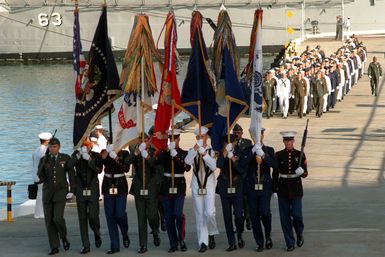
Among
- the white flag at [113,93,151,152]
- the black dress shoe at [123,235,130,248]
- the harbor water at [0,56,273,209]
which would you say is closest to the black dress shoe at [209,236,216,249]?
the black dress shoe at [123,235,130,248]

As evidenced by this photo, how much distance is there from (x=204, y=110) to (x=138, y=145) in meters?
1.13

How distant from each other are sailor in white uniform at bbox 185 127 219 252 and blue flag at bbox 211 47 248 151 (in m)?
0.57

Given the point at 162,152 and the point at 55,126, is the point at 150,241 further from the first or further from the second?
the point at 55,126

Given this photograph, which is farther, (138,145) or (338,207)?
(338,207)

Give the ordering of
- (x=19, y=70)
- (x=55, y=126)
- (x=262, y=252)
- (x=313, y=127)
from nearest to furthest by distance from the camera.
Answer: (x=262, y=252) < (x=313, y=127) < (x=55, y=126) < (x=19, y=70)

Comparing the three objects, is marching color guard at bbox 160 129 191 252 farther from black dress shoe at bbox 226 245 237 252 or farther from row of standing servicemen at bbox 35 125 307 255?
black dress shoe at bbox 226 245 237 252

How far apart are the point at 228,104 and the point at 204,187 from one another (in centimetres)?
129

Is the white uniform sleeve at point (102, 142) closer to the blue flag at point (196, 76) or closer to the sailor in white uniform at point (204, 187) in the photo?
the blue flag at point (196, 76)

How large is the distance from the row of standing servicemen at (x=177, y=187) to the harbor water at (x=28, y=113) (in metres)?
3.99

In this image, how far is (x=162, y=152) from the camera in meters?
16.2

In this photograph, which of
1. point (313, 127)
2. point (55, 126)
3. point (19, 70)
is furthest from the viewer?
point (19, 70)

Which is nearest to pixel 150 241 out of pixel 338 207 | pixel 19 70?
pixel 338 207

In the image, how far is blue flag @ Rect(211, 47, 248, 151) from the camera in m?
16.7

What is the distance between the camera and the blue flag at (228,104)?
1669cm
